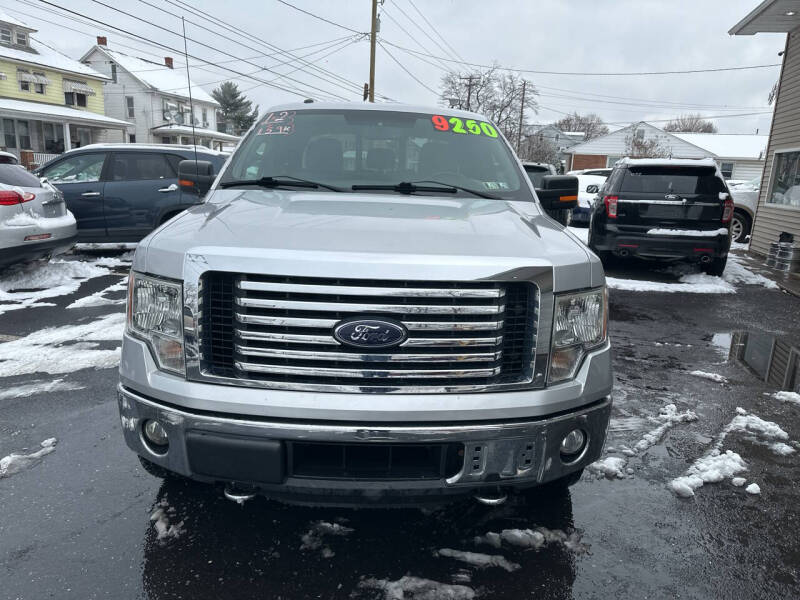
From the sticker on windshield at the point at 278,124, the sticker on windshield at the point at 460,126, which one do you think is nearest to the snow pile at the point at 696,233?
the sticker on windshield at the point at 460,126

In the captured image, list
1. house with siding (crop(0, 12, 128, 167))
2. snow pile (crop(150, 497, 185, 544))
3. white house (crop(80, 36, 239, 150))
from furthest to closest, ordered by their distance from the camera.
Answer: white house (crop(80, 36, 239, 150)) → house with siding (crop(0, 12, 128, 167)) → snow pile (crop(150, 497, 185, 544))

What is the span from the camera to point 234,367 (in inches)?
85.6

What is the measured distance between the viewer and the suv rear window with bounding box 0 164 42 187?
24.0 feet

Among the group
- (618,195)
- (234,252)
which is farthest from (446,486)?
(618,195)

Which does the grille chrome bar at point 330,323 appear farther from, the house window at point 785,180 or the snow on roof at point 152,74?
the snow on roof at point 152,74

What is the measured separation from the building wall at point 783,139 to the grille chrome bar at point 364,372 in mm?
11983

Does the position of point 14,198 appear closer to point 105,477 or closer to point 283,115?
point 283,115

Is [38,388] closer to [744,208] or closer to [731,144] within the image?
[744,208]

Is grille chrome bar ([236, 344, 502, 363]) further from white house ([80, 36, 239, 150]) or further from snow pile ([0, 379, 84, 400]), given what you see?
white house ([80, 36, 239, 150])

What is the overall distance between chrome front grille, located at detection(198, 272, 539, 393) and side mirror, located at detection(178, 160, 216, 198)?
1.88m

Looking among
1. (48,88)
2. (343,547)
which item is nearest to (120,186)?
(343,547)

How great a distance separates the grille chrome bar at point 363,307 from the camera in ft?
6.75

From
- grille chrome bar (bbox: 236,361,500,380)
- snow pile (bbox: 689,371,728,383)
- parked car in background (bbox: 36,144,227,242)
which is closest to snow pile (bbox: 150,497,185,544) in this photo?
grille chrome bar (bbox: 236,361,500,380)

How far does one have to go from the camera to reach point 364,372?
2117 mm
